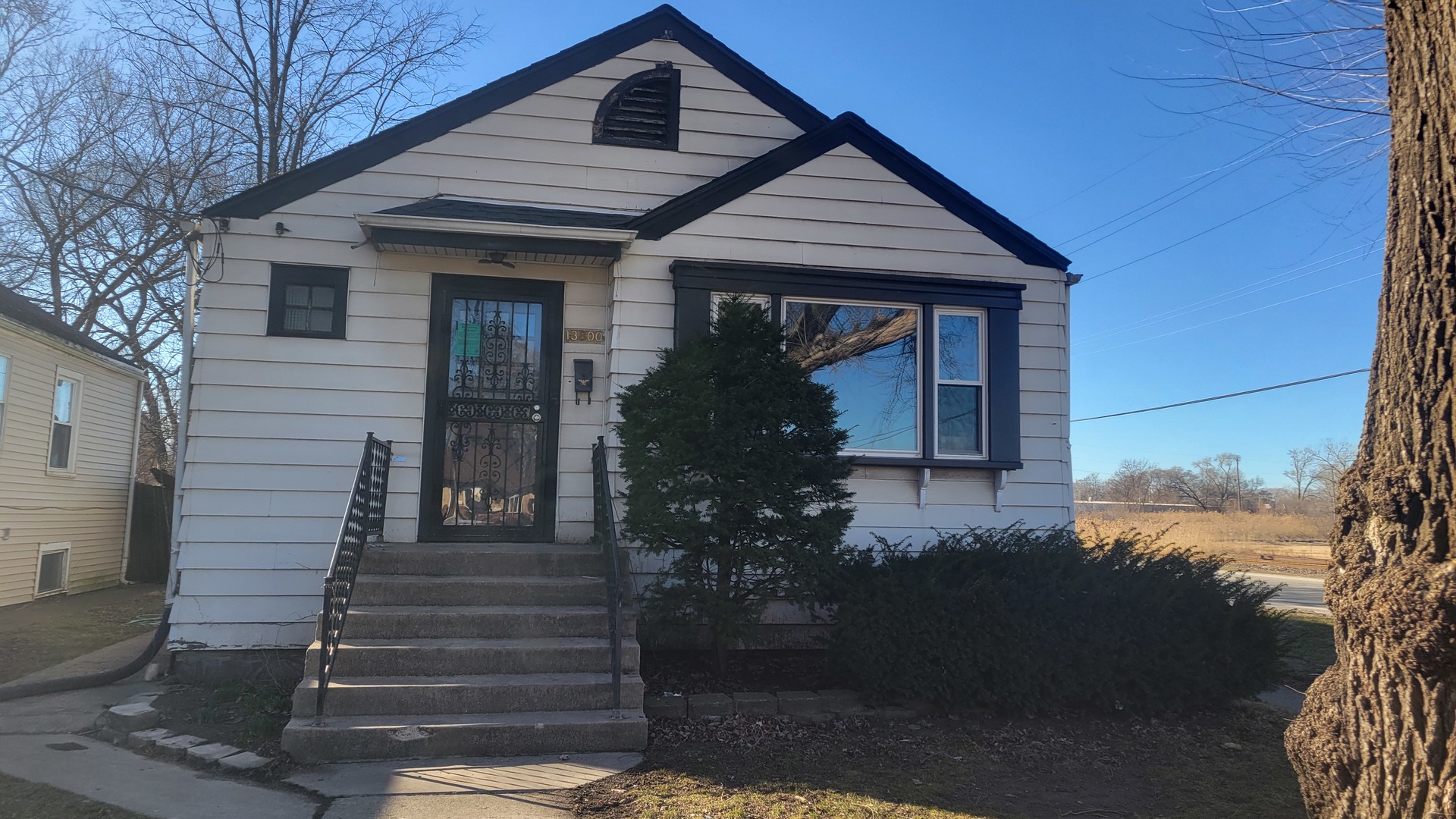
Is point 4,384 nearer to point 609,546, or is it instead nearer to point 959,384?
point 609,546

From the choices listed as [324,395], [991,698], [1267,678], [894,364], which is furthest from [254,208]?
[1267,678]

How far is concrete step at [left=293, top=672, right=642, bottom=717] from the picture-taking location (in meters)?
4.86

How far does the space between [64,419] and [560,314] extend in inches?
380

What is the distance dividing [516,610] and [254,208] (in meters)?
3.82

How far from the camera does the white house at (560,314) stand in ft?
21.5

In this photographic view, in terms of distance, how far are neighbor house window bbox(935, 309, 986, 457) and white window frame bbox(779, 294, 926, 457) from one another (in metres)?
0.13

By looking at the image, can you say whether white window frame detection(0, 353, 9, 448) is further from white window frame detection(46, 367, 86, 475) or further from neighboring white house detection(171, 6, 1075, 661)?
neighboring white house detection(171, 6, 1075, 661)

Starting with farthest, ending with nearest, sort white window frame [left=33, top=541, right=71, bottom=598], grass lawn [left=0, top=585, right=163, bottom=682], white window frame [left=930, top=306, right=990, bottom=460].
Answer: white window frame [left=33, top=541, right=71, bottom=598]
grass lawn [left=0, top=585, right=163, bottom=682]
white window frame [left=930, top=306, right=990, bottom=460]

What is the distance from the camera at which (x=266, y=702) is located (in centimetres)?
557

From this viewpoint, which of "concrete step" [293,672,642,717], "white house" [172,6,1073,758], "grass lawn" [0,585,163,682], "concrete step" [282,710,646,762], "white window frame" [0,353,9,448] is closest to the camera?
"concrete step" [282,710,646,762]

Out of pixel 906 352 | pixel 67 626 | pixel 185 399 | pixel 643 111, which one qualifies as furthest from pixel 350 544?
pixel 67 626

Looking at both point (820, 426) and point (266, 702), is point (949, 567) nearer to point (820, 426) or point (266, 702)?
point (820, 426)

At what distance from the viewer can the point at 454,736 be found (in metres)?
4.73

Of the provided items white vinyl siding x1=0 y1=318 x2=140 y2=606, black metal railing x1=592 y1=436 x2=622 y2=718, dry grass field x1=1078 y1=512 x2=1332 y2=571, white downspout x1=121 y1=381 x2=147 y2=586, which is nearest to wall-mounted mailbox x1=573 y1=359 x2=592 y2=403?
A: black metal railing x1=592 y1=436 x2=622 y2=718
